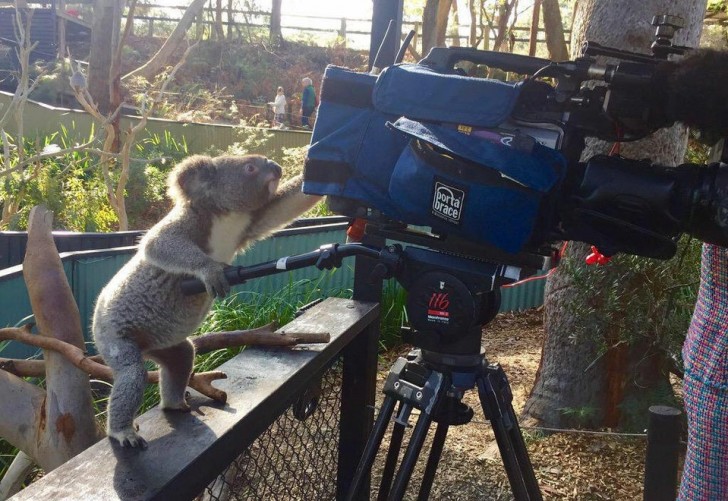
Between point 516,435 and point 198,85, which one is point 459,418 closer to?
point 516,435

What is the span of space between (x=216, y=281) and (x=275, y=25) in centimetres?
2263

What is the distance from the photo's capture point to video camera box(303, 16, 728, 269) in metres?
1.16

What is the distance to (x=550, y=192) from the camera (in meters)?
1.25

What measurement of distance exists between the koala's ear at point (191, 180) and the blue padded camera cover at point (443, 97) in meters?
0.91

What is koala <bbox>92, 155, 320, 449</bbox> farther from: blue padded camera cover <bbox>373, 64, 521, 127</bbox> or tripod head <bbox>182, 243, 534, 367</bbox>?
blue padded camera cover <bbox>373, 64, 521, 127</bbox>

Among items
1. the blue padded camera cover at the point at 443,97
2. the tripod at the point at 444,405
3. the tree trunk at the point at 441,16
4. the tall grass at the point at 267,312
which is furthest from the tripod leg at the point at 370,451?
the tree trunk at the point at 441,16

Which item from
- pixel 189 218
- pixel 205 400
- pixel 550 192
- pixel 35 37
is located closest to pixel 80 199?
pixel 189 218

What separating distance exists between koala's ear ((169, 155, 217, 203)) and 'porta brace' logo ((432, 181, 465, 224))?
1.05 meters

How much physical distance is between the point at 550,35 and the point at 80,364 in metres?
10.2

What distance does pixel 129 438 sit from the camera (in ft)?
4.42

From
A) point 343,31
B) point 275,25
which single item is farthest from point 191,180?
point 343,31

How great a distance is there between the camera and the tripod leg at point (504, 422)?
1522 mm

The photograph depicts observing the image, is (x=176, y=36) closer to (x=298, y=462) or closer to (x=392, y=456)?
(x=298, y=462)

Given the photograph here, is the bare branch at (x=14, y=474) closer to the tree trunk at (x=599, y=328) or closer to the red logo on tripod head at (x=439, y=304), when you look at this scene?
the red logo on tripod head at (x=439, y=304)
